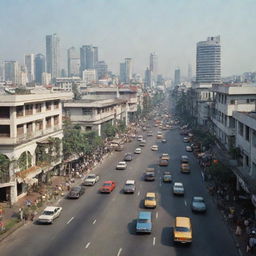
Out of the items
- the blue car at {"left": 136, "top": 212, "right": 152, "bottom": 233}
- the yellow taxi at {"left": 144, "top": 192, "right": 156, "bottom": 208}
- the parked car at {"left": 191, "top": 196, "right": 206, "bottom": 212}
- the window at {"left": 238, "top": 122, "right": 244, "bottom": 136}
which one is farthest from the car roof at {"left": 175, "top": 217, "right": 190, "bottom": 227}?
the window at {"left": 238, "top": 122, "right": 244, "bottom": 136}

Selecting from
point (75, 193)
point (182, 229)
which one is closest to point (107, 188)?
point (75, 193)

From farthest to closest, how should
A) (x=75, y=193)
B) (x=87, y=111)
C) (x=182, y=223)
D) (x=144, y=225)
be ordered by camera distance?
(x=87, y=111) → (x=75, y=193) → (x=144, y=225) → (x=182, y=223)

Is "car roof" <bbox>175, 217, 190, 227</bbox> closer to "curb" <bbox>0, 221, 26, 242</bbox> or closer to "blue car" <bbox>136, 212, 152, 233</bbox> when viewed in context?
"blue car" <bbox>136, 212, 152, 233</bbox>

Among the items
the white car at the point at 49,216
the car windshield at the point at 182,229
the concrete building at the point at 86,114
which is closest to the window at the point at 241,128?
the car windshield at the point at 182,229

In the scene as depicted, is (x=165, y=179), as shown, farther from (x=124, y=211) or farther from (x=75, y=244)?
(x=75, y=244)

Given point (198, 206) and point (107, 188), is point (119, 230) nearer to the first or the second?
point (198, 206)

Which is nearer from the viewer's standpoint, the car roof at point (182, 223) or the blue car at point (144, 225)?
the car roof at point (182, 223)

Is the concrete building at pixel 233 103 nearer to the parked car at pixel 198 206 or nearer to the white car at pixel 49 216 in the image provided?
the parked car at pixel 198 206

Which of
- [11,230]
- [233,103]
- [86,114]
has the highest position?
[233,103]
